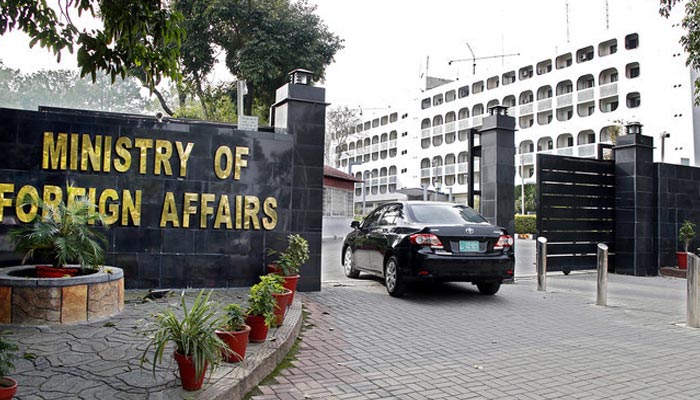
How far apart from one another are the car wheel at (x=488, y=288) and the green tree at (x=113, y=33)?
6.44m

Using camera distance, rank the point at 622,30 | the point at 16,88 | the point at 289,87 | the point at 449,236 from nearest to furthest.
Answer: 1. the point at 449,236
2. the point at 289,87
3. the point at 622,30
4. the point at 16,88

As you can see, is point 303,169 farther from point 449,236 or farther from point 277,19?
point 277,19

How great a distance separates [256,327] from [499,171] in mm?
7385

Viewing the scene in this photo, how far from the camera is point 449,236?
305 inches

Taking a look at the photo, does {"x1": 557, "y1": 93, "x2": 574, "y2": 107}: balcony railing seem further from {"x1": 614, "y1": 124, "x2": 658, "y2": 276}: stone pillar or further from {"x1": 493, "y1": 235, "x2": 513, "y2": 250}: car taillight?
{"x1": 493, "y1": 235, "x2": 513, "y2": 250}: car taillight

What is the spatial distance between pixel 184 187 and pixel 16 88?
154 ft

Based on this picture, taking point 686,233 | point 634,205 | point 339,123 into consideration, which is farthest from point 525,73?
point 634,205

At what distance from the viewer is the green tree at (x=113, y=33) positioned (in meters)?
3.50

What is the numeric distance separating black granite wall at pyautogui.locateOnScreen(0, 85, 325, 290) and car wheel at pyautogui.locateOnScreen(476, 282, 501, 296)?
2818 millimetres

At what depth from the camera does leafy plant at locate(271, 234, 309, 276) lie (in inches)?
283

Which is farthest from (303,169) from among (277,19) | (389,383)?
(277,19)

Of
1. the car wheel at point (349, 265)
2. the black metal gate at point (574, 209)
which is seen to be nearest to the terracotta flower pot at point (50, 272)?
the car wheel at point (349, 265)

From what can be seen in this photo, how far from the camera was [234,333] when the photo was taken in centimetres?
407

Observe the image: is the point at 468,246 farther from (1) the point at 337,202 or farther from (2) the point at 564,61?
(2) the point at 564,61
